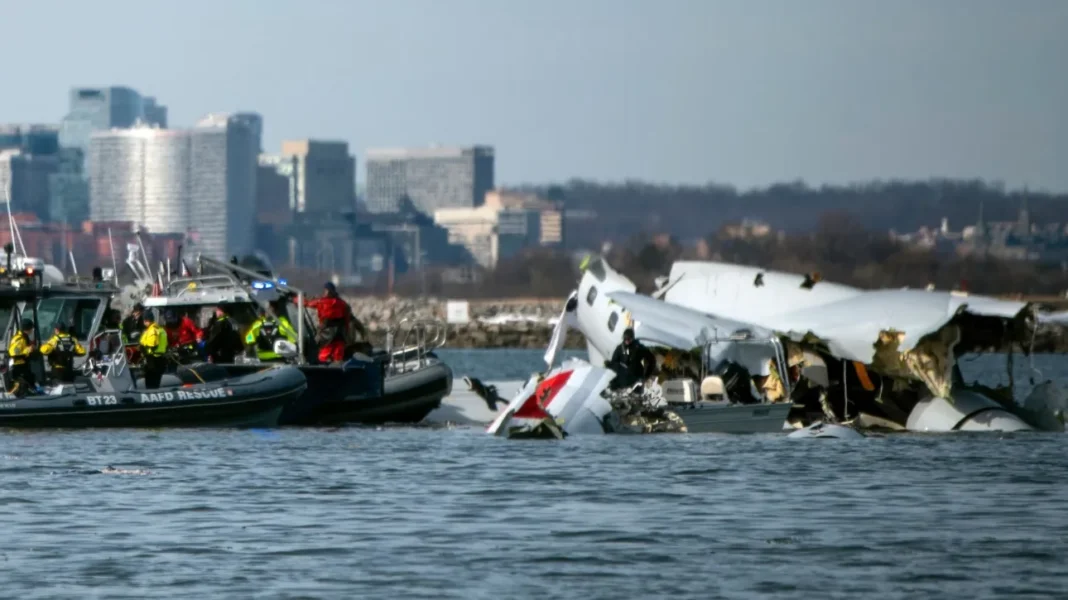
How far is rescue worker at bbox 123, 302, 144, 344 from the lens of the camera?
31.6 meters

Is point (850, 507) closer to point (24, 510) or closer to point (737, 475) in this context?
point (737, 475)

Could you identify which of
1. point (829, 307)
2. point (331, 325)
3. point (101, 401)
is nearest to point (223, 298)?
point (331, 325)

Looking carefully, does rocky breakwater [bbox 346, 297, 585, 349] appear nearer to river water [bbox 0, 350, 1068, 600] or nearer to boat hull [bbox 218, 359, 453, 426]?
boat hull [bbox 218, 359, 453, 426]

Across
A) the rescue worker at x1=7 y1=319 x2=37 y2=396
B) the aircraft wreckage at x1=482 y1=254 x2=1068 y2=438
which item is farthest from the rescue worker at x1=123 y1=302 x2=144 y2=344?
the aircraft wreckage at x1=482 y1=254 x2=1068 y2=438

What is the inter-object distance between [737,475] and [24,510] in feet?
26.6

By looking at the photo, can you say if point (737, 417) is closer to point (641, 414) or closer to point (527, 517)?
point (641, 414)

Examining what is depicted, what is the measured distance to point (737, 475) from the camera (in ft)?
79.2

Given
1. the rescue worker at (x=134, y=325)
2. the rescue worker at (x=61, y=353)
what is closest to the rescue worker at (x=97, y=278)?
the rescue worker at (x=134, y=325)

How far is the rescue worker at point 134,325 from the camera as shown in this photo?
3162cm

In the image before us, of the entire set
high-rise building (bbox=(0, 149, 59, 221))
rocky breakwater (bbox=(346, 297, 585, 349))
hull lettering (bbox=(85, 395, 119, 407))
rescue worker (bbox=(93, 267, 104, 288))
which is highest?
Result: high-rise building (bbox=(0, 149, 59, 221))

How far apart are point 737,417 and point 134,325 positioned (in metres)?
9.20

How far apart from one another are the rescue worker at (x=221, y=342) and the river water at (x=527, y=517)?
2.08 metres

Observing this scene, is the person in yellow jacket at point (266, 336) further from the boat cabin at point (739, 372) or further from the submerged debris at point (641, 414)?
the boat cabin at point (739, 372)

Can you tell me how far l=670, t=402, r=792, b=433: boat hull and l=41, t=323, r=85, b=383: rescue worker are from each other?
27.7 ft
